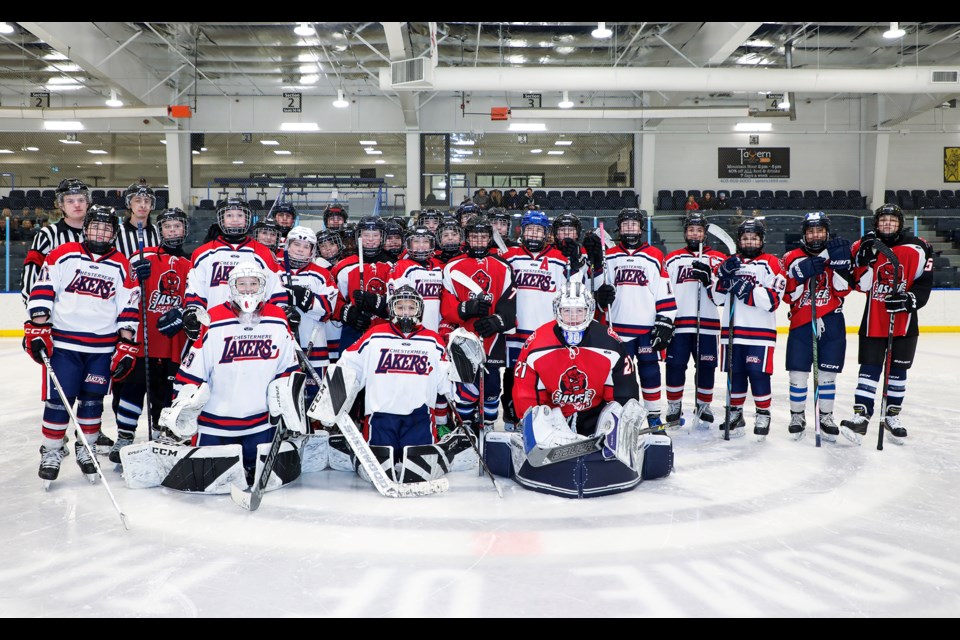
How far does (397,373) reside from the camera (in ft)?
11.8

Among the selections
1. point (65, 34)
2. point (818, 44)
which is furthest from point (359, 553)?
point (818, 44)

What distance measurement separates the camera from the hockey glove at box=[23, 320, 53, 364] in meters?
3.41

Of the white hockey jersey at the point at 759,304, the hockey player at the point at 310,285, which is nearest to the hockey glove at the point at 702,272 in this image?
the white hockey jersey at the point at 759,304

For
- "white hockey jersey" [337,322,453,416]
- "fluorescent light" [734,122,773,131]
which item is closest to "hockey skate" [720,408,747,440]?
"white hockey jersey" [337,322,453,416]

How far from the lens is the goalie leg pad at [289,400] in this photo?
3389 mm

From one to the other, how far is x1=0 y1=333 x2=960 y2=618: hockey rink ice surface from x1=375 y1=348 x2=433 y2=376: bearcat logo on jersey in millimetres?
559

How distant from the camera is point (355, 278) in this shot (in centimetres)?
466

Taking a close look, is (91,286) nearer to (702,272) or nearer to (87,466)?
(87,466)

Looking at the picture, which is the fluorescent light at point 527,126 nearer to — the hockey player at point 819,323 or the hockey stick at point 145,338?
the hockey player at point 819,323

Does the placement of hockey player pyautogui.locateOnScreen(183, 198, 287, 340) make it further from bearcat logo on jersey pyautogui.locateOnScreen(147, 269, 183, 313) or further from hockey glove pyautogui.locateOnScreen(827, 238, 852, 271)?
hockey glove pyautogui.locateOnScreen(827, 238, 852, 271)

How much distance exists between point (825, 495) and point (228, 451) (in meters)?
2.69

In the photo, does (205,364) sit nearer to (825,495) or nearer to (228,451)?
(228,451)

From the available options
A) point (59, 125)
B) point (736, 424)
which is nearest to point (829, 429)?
point (736, 424)

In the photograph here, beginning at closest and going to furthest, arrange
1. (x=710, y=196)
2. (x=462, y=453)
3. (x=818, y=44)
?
(x=462, y=453), (x=818, y=44), (x=710, y=196)
